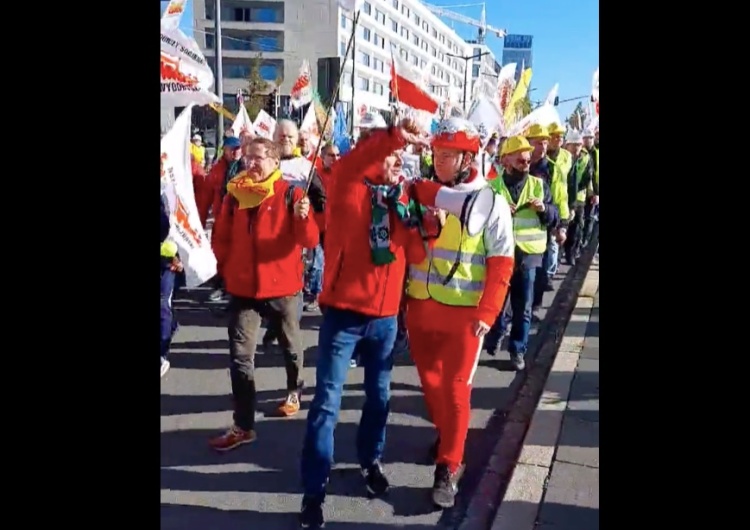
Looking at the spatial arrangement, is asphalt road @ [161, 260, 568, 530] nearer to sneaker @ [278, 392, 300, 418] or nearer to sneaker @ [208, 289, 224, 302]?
sneaker @ [278, 392, 300, 418]

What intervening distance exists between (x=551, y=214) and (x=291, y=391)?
8.64 feet

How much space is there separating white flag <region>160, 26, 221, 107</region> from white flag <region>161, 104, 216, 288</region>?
0.08 metres

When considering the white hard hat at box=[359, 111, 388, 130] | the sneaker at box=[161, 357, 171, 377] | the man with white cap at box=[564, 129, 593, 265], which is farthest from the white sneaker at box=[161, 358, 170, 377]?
the man with white cap at box=[564, 129, 593, 265]

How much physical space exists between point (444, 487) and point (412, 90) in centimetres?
199

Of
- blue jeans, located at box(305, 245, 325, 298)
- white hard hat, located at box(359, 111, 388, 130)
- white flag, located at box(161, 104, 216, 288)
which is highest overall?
white hard hat, located at box(359, 111, 388, 130)

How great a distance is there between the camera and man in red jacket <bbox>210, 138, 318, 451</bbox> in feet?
13.1

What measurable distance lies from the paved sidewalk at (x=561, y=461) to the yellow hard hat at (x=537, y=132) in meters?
2.09

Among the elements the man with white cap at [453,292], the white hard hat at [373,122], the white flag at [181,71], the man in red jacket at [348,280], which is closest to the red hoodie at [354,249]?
the man in red jacket at [348,280]
